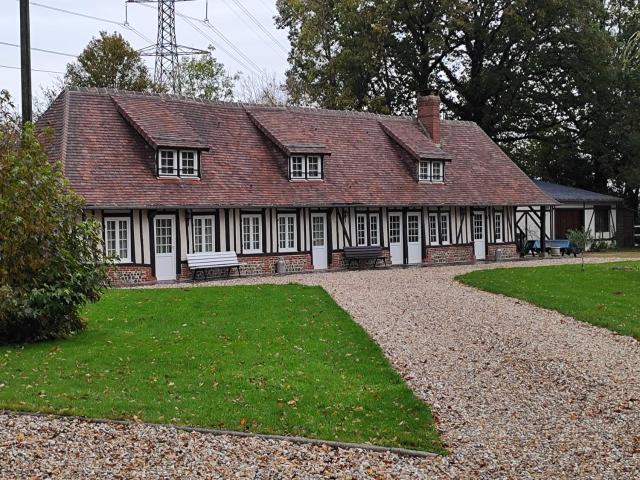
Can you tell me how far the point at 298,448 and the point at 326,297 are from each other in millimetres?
10405

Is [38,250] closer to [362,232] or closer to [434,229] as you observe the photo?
[362,232]

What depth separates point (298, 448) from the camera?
7012 mm

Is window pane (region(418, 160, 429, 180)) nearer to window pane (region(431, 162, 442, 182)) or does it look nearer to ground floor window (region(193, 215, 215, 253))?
window pane (region(431, 162, 442, 182))

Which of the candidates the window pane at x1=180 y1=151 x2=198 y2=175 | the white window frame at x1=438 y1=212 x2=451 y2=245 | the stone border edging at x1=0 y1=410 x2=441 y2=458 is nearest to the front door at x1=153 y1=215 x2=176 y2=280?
the window pane at x1=180 y1=151 x2=198 y2=175

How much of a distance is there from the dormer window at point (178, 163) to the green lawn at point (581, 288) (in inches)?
364

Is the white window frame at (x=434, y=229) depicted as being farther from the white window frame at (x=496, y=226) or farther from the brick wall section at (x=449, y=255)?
the white window frame at (x=496, y=226)

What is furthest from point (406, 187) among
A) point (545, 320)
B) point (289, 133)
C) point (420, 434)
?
point (420, 434)

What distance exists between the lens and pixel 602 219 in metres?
41.4

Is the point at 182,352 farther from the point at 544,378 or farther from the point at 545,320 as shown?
the point at 545,320

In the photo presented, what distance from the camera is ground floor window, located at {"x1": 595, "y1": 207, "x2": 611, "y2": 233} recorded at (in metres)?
41.0

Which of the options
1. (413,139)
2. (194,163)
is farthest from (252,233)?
(413,139)

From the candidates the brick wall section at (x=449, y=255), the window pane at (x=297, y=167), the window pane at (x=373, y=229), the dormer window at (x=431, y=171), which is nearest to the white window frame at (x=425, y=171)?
the dormer window at (x=431, y=171)

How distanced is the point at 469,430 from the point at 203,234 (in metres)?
16.6

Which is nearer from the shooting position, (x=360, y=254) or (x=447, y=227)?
(x=360, y=254)
